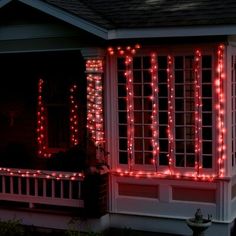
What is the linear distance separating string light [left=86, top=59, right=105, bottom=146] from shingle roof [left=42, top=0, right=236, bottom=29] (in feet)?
2.75

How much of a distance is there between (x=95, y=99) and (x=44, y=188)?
1869 millimetres

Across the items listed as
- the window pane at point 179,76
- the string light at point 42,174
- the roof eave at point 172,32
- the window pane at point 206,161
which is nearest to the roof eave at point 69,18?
the roof eave at point 172,32

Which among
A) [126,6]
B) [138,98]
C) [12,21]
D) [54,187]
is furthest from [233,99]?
[12,21]

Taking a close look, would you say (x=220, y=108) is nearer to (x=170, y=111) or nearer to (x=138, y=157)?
(x=170, y=111)

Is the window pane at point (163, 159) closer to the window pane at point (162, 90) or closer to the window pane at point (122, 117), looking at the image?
the window pane at point (122, 117)

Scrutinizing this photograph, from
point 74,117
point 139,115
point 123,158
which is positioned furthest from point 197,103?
point 74,117

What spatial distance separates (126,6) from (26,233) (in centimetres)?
448

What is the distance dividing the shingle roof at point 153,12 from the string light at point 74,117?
2310 millimetres

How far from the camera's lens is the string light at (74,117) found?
1335 centimetres

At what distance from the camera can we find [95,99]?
10805mm

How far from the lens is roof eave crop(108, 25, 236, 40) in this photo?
957 cm

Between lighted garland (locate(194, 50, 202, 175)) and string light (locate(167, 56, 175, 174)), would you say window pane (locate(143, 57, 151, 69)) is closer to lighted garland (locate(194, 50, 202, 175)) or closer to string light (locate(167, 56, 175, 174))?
string light (locate(167, 56, 175, 174))

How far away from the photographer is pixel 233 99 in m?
10.6

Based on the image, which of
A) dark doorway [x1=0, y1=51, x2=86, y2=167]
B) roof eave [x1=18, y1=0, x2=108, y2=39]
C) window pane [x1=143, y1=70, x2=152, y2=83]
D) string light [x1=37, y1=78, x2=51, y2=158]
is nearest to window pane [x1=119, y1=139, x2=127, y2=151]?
window pane [x1=143, y1=70, x2=152, y2=83]
